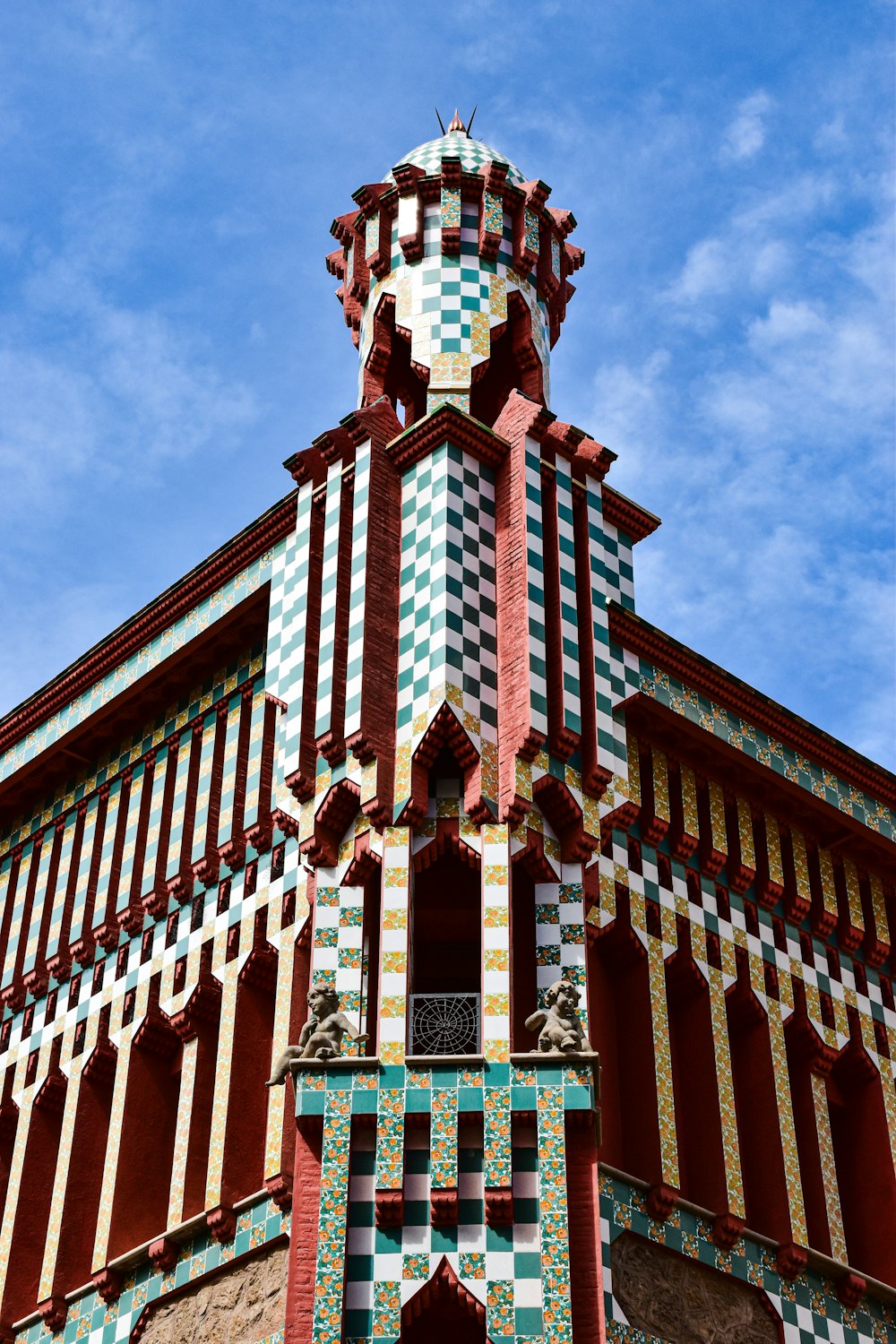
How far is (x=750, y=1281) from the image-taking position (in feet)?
60.0

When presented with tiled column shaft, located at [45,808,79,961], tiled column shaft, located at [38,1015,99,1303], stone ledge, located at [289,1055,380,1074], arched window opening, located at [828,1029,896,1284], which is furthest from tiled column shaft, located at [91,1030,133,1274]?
arched window opening, located at [828,1029,896,1284]

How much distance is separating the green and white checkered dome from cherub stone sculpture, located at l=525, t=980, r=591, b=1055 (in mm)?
8960

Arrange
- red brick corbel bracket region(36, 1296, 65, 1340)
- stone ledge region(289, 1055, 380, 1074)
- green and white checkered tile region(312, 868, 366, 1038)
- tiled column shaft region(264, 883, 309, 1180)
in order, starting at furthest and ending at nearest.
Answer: red brick corbel bracket region(36, 1296, 65, 1340), tiled column shaft region(264, 883, 309, 1180), green and white checkered tile region(312, 868, 366, 1038), stone ledge region(289, 1055, 380, 1074)

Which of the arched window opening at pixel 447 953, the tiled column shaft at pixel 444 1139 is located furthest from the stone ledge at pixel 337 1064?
the tiled column shaft at pixel 444 1139

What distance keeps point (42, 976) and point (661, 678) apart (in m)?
6.03

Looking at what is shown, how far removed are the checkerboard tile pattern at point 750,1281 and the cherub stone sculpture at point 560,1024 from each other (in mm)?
1276

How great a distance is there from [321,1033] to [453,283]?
8052 millimetres

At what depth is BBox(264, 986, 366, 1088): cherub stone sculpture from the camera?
16922 mm

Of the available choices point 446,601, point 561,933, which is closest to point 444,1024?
point 561,933

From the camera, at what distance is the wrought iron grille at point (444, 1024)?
56.5ft

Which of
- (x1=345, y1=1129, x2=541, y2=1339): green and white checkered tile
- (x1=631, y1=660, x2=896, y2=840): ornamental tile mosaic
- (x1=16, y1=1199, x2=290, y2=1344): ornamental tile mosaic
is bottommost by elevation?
(x1=345, y1=1129, x2=541, y2=1339): green and white checkered tile

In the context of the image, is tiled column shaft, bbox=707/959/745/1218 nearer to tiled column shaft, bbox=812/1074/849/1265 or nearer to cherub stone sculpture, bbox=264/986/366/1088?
tiled column shaft, bbox=812/1074/849/1265

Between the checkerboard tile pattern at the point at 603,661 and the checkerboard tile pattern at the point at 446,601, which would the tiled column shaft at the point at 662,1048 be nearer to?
the checkerboard tile pattern at the point at 603,661

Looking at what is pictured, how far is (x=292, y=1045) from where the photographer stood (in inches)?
677
